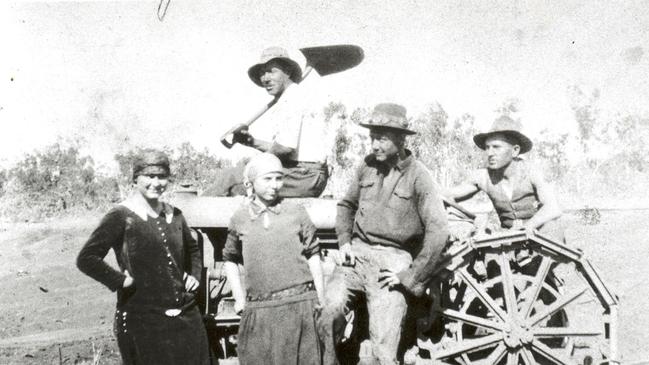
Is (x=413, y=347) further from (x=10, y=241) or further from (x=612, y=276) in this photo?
(x=10, y=241)

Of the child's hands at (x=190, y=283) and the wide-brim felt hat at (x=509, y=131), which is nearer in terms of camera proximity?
the child's hands at (x=190, y=283)

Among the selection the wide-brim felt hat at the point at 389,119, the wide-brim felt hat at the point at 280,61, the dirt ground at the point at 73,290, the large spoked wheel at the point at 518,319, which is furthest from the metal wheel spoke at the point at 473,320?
the wide-brim felt hat at the point at 280,61

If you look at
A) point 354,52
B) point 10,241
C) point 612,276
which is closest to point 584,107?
point 612,276

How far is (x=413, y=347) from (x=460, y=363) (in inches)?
17.5

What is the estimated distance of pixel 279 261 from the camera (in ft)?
11.7

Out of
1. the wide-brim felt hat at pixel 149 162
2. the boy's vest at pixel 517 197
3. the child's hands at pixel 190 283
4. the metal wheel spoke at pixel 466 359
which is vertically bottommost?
the metal wheel spoke at pixel 466 359

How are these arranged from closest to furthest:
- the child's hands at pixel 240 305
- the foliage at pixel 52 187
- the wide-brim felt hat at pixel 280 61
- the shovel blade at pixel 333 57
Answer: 1. the child's hands at pixel 240 305
2. the wide-brim felt hat at pixel 280 61
3. the shovel blade at pixel 333 57
4. the foliage at pixel 52 187

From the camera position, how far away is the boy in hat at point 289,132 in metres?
5.00

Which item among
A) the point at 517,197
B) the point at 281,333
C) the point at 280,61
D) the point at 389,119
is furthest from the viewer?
the point at 517,197

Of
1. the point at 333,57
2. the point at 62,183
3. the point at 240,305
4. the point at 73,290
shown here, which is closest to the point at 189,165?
the point at 62,183

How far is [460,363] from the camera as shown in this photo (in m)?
5.01

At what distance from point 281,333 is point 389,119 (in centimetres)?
171

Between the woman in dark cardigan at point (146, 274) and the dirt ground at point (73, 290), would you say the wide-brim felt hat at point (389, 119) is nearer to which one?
the woman in dark cardigan at point (146, 274)

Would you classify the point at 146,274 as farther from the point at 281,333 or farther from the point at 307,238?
the point at 307,238
